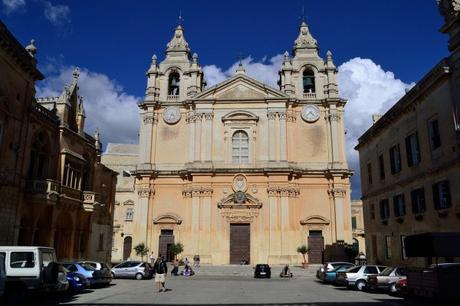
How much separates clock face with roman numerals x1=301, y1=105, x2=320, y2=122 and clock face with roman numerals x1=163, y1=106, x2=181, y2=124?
1253cm

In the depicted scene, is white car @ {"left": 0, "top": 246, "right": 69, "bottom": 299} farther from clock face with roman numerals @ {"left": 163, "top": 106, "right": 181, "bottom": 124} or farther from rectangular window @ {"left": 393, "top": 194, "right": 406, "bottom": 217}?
clock face with roman numerals @ {"left": 163, "top": 106, "right": 181, "bottom": 124}

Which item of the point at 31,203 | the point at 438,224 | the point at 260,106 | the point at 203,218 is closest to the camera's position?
the point at 438,224

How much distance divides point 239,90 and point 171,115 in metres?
7.33

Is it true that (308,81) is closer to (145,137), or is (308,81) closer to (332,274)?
Answer: (145,137)

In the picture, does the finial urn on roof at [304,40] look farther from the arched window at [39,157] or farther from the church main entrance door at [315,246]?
the arched window at [39,157]

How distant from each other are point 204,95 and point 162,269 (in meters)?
24.9

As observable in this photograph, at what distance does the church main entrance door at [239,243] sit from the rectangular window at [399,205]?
15.1 m

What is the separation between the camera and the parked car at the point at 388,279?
57.4ft

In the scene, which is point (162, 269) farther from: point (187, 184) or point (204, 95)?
point (204, 95)

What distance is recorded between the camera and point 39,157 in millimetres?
23562

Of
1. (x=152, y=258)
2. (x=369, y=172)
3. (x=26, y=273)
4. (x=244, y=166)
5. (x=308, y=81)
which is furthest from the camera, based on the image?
(x=308, y=81)

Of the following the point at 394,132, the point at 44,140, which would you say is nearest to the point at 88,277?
the point at 44,140

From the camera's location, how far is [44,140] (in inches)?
943

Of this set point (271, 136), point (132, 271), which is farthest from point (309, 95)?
point (132, 271)
